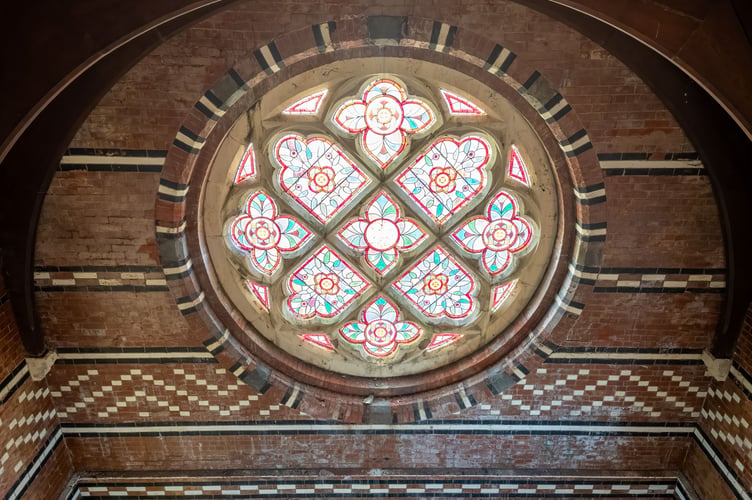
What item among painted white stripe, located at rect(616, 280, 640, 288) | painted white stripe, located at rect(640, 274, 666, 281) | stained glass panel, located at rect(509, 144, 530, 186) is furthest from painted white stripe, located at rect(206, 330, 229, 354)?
painted white stripe, located at rect(640, 274, 666, 281)

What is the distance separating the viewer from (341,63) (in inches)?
166

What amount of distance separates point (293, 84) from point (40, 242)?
2380 millimetres

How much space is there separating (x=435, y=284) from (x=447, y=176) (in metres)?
1.05

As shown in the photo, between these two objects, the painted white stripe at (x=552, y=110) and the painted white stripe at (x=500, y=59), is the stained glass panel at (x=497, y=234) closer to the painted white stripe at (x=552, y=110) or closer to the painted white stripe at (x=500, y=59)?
the painted white stripe at (x=552, y=110)

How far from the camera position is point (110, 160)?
3943 mm

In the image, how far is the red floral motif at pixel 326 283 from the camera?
16.3 ft

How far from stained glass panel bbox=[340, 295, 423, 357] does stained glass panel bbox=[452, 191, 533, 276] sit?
96 cm

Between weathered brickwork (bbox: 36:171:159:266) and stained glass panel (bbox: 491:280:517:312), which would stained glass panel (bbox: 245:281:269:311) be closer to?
weathered brickwork (bbox: 36:171:159:266)

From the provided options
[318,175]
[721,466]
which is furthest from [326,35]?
[721,466]

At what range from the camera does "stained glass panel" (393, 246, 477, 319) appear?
Answer: 4.94m

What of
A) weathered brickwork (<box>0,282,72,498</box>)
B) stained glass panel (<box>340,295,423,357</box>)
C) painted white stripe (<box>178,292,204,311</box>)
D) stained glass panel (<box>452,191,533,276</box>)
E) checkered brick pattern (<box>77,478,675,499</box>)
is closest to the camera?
weathered brickwork (<box>0,282,72,498</box>)

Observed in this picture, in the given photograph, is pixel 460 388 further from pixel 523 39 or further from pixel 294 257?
pixel 523 39

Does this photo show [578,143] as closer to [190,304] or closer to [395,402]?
[395,402]

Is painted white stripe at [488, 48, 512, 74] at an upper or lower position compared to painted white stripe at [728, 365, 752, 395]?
upper
